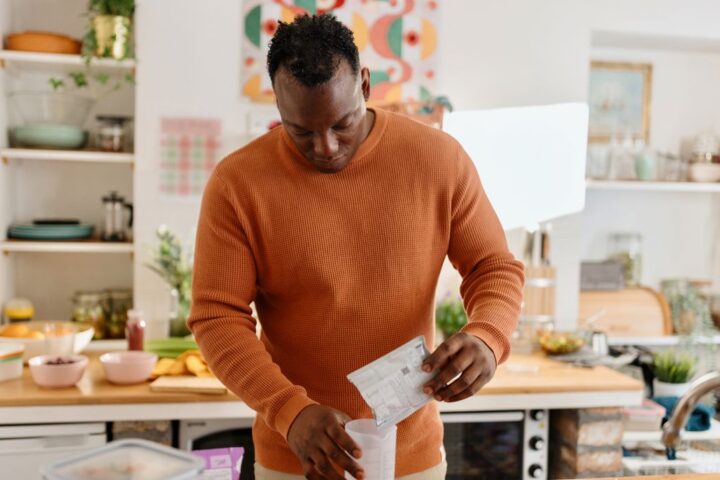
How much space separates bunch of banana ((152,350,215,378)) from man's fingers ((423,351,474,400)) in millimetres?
1431

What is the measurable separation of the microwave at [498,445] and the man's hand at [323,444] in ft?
4.84

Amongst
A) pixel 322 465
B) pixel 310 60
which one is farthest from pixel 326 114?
pixel 322 465

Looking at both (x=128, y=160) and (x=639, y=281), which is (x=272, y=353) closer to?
(x=128, y=160)

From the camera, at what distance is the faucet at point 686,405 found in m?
1.17

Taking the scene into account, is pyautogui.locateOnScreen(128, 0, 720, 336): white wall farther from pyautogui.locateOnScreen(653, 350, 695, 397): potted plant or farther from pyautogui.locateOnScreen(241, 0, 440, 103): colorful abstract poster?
pyautogui.locateOnScreen(653, 350, 695, 397): potted plant

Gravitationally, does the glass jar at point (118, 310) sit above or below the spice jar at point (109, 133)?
below

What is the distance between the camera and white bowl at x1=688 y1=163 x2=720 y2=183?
3.46m

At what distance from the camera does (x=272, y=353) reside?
146 centimetres

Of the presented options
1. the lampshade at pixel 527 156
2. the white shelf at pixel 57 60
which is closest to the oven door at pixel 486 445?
the lampshade at pixel 527 156

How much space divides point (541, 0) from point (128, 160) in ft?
6.18

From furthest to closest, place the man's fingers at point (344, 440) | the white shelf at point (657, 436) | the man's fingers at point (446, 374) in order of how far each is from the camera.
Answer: the white shelf at point (657, 436), the man's fingers at point (446, 374), the man's fingers at point (344, 440)

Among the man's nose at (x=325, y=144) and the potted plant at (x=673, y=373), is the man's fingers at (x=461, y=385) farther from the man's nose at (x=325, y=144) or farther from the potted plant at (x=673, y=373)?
the potted plant at (x=673, y=373)

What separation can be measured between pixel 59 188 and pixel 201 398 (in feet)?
4.64

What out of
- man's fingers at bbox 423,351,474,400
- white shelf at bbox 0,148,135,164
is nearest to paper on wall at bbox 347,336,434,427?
man's fingers at bbox 423,351,474,400
